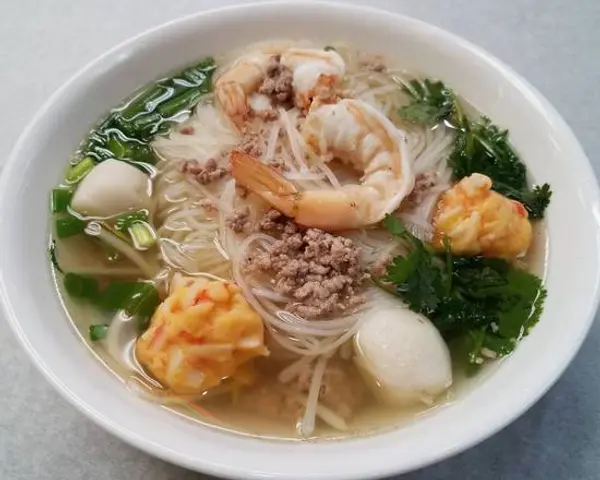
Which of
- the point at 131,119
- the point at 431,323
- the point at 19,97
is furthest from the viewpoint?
the point at 19,97

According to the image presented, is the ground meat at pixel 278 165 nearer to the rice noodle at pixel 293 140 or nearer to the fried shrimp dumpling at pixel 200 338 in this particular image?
the rice noodle at pixel 293 140

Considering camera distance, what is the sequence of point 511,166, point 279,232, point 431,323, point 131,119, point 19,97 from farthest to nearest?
point 19,97
point 131,119
point 511,166
point 279,232
point 431,323

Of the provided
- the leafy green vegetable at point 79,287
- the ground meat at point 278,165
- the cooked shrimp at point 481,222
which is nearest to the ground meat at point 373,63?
the ground meat at point 278,165

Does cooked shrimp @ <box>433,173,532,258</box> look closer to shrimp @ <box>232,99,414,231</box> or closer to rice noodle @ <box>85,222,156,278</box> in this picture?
shrimp @ <box>232,99,414,231</box>

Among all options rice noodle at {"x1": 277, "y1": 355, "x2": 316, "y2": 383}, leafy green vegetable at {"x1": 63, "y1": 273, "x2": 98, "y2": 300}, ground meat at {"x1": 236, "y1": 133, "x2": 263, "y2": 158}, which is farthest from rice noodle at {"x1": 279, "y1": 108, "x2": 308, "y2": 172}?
leafy green vegetable at {"x1": 63, "y1": 273, "x2": 98, "y2": 300}

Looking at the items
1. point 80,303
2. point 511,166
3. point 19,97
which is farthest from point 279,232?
point 19,97

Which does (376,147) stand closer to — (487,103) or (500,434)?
(487,103)
